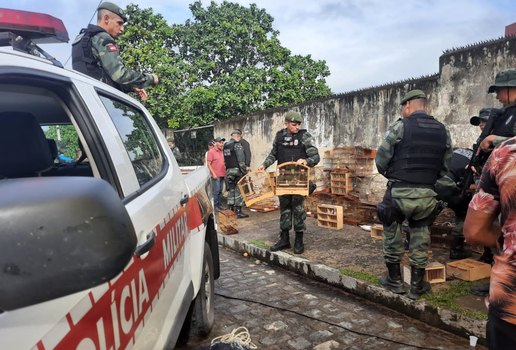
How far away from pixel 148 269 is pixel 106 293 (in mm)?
391

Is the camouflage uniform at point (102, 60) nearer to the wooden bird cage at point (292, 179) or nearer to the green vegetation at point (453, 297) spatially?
the wooden bird cage at point (292, 179)

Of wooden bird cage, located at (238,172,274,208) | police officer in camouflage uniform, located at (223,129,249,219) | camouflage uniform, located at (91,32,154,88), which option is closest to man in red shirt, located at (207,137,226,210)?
police officer in camouflage uniform, located at (223,129,249,219)

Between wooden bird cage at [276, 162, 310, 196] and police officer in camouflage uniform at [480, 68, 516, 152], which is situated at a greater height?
police officer in camouflage uniform at [480, 68, 516, 152]

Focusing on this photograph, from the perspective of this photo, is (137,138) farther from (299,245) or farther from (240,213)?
(240,213)

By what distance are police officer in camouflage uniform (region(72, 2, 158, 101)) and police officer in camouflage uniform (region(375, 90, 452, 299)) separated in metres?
2.46

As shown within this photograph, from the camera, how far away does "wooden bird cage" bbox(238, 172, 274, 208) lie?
23.3 ft

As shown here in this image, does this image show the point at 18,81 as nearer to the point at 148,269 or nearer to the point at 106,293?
the point at 106,293

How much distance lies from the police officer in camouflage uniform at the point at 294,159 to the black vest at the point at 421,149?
1797mm

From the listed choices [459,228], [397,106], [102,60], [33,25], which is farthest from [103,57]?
[397,106]

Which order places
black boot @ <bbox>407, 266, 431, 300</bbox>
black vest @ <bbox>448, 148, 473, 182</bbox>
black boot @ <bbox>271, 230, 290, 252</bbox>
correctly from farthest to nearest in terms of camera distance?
1. black boot @ <bbox>271, 230, 290, 252</bbox>
2. black vest @ <bbox>448, 148, 473, 182</bbox>
3. black boot @ <bbox>407, 266, 431, 300</bbox>

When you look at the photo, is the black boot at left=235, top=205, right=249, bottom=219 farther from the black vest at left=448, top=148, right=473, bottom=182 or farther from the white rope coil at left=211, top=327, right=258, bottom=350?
the white rope coil at left=211, top=327, right=258, bottom=350

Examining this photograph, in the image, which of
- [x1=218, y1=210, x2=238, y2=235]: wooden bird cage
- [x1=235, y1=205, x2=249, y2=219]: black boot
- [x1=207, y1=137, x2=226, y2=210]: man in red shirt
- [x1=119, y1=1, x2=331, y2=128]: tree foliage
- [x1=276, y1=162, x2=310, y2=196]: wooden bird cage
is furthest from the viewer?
[x1=119, y1=1, x2=331, y2=128]: tree foliage

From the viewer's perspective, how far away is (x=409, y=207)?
12.3 feet

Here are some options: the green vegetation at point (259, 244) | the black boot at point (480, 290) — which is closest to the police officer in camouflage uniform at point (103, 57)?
the green vegetation at point (259, 244)
